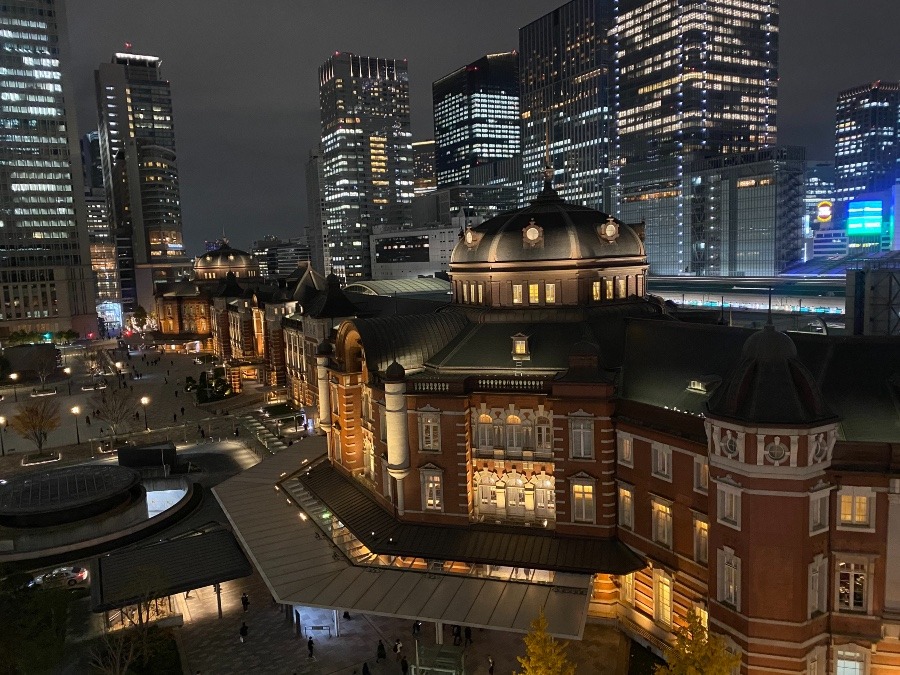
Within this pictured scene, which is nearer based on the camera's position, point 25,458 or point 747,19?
point 25,458

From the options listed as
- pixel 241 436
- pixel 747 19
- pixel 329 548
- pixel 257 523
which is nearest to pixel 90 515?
pixel 257 523

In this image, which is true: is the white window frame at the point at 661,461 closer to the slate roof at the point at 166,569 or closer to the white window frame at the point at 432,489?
the white window frame at the point at 432,489

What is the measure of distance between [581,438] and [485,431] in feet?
21.2

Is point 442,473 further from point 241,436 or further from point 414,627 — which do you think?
point 241,436

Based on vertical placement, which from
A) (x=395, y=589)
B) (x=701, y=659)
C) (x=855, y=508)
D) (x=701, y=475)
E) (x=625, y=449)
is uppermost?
(x=625, y=449)

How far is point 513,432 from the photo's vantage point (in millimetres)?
44719

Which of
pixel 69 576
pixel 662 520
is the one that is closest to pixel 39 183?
pixel 69 576

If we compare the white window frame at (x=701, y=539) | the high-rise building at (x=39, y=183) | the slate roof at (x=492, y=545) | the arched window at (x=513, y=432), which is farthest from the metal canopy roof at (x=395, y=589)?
the high-rise building at (x=39, y=183)

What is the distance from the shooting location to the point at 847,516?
105ft

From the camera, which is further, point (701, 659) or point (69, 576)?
point (69, 576)

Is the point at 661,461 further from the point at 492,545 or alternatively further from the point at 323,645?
the point at 323,645

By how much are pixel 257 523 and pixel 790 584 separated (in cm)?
3423

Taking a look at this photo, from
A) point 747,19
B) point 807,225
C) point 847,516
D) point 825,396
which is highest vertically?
point 747,19

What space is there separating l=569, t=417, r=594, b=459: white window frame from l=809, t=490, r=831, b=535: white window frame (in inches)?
524
